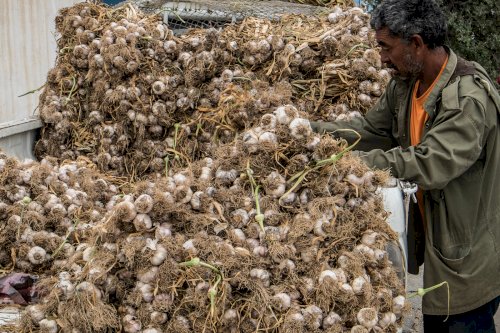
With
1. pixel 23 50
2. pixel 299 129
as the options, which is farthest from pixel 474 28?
pixel 299 129

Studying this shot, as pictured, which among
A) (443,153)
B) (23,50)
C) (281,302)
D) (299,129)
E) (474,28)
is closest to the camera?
(281,302)

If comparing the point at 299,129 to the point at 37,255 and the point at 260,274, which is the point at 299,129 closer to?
the point at 260,274

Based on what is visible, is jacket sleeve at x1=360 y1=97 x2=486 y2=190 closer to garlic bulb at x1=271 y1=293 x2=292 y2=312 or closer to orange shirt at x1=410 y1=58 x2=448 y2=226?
orange shirt at x1=410 y1=58 x2=448 y2=226

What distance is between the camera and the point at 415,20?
2.74 m

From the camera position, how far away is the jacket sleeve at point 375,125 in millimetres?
3280

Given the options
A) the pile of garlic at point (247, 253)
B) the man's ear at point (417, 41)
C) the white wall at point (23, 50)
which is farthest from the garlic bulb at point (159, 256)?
the white wall at point (23, 50)

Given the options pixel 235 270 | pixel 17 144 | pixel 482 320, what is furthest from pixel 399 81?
pixel 17 144

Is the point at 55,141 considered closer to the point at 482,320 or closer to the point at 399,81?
the point at 399,81

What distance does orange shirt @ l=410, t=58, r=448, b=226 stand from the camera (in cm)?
289

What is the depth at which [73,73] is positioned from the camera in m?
4.03

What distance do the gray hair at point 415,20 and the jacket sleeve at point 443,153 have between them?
0.35m

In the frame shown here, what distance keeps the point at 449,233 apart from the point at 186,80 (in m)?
1.70

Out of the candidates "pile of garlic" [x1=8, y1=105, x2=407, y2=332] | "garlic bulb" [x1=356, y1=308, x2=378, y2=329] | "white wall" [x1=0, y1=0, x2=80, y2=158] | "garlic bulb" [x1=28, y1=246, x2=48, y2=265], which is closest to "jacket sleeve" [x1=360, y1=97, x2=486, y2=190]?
"pile of garlic" [x1=8, y1=105, x2=407, y2=332]

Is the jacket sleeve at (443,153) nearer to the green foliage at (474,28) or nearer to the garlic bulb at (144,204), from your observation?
the garlic bulb at (144,204)
